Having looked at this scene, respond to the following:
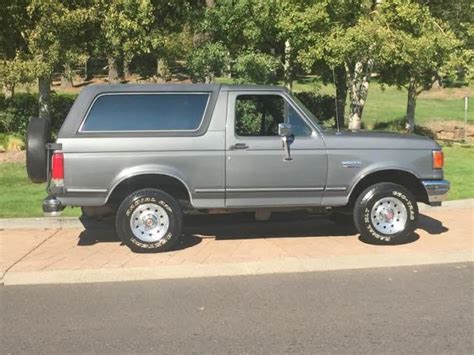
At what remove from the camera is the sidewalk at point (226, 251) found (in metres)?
6.68

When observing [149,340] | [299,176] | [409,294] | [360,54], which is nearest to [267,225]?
[299,176]

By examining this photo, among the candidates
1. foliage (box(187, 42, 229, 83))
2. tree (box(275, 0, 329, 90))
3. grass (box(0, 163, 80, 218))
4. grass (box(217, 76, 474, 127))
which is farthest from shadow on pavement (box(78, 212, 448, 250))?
grass (box(217, 76, 474, 127))

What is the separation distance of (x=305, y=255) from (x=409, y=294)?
1.61 metres

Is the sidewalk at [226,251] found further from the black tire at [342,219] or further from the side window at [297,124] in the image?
the side window at [297,124]

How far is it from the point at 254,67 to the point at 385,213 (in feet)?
23.8

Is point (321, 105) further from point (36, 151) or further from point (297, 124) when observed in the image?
point (36, 151)

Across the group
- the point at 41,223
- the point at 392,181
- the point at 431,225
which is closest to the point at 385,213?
the point at 392,181

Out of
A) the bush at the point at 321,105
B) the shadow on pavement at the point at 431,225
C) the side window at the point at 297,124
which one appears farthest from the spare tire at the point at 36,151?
the bush at the point at 321,105

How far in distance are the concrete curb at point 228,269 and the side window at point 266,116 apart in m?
1.59

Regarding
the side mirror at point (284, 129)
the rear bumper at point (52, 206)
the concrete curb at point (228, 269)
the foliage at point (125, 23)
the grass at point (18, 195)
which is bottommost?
the concrete curb at point (228, 269)

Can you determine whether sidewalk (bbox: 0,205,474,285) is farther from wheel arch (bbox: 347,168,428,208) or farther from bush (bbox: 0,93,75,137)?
bush (bbox: 0,93,75,137)

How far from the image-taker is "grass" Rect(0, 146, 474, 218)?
937 centimetres

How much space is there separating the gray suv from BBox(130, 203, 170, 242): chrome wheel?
12 mm

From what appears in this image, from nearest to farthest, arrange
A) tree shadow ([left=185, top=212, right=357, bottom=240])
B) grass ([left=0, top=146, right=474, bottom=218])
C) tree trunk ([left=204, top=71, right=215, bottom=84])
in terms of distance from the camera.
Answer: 1. tree shadow ([left=185, top=212, right=357, bottom=240])
2. grass ([left=0, top=146, right=474, bottom=218])
3. tree trunk ([left=204, top=71, right=215, bottom=84])
